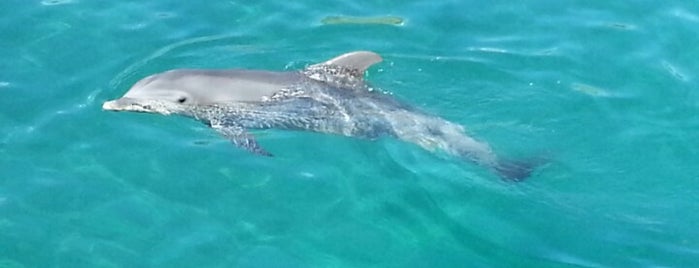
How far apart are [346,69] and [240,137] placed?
4.14ft

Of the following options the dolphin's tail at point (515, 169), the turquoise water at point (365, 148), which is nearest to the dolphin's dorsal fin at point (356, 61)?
the turquoise water at point (365, 148)

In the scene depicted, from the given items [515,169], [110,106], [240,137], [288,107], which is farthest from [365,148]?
[110,106]

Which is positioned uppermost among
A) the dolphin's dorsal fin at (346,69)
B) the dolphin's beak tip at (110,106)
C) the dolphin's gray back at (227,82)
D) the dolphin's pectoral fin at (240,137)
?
the dolphin's dorsal fin at (346,69)

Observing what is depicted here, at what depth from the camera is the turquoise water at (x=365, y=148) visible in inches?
364

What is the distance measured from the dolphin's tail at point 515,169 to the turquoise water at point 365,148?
9 centimetres

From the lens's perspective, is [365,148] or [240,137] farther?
[365,148]

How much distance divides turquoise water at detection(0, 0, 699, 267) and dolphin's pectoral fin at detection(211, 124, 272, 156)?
161mm

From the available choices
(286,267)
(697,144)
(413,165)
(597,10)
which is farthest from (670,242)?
(597,10)

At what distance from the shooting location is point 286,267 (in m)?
9.03

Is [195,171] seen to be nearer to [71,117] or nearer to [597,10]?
[71,117]

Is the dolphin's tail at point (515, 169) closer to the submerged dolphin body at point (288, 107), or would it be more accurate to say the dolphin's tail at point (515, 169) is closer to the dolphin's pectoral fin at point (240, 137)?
the submerged dolphin body at point (288, 107)

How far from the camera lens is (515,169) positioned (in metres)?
9.88

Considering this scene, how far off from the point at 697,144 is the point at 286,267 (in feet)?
13.6

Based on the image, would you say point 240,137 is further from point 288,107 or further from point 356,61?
point 356,61
